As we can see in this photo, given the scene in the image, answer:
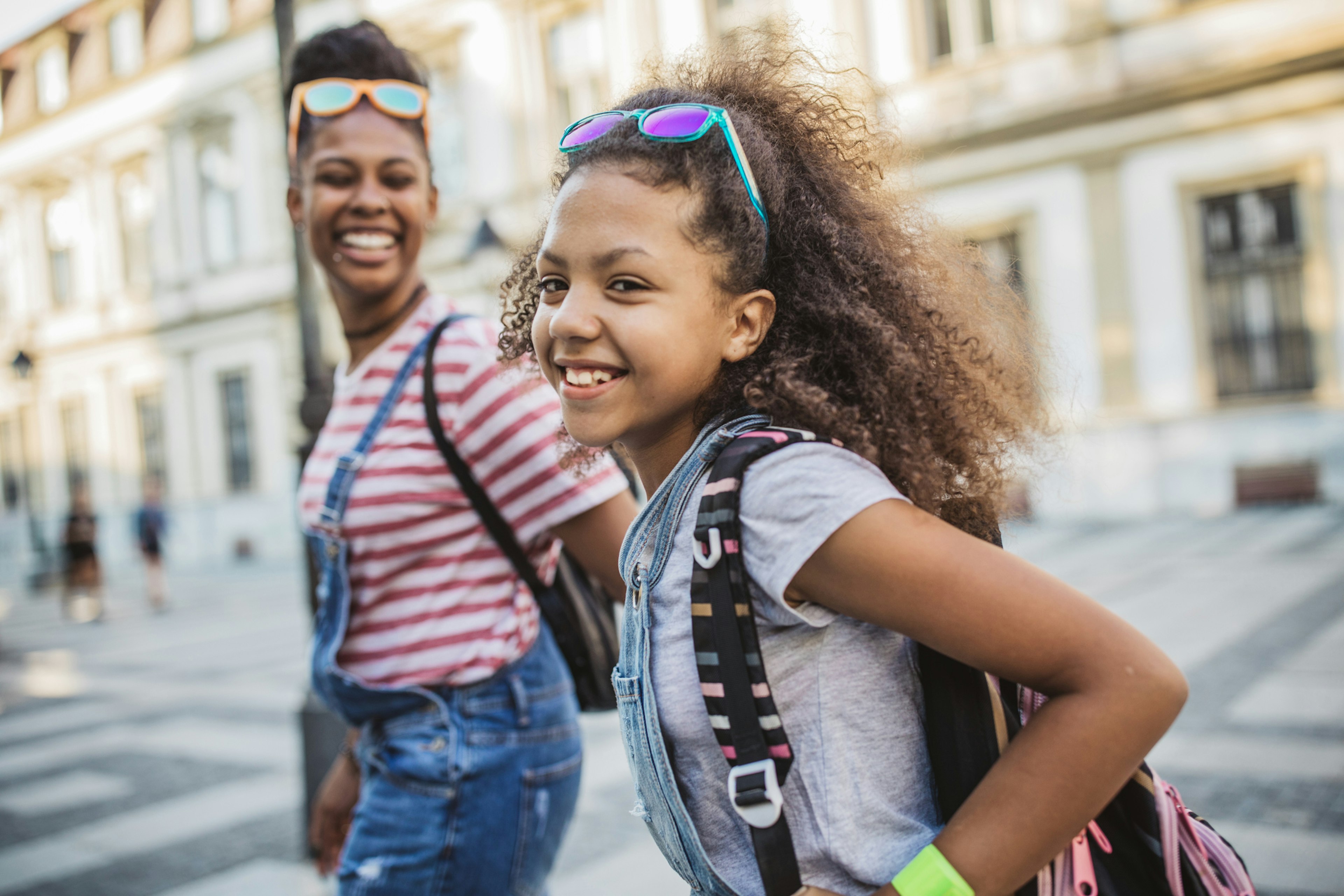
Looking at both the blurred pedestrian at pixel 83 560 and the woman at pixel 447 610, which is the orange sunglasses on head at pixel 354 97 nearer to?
the woman at pixel 447 610

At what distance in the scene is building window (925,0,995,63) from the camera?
14281mm

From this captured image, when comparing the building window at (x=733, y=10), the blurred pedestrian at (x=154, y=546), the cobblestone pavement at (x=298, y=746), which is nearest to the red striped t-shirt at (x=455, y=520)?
the cobblestone pavement at (x=298, y=746)

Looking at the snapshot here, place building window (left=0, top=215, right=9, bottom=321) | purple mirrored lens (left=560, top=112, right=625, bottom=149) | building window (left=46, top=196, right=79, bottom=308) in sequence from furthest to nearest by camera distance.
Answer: building window (left=0, top=215, right=9, bottom=321)
building window (left=46, top=196, right=79, bottom=308)
purple mirrored lens (left=560, top=112, right=625, bottom=149)

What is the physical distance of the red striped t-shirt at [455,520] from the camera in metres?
1.66

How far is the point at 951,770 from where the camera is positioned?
3.28 ft

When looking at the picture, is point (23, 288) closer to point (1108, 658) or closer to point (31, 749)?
point (31, 749)

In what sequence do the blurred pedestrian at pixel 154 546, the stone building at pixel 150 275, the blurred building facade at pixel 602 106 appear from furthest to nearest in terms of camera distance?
the stone building at pixel 150 275, the blurred pedestrian at pixel 154 546, the blurred building facade at pixel 602 106

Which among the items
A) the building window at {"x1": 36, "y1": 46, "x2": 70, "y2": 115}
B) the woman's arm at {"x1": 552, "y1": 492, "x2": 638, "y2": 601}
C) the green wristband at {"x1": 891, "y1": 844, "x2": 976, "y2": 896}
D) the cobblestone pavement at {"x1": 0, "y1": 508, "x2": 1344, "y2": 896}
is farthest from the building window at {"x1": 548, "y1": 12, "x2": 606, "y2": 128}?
the green wristband at {"x1": 891, "y1": 844, "x2": 976, "y2": 896}

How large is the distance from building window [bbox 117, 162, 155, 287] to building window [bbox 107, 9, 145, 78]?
236 cm

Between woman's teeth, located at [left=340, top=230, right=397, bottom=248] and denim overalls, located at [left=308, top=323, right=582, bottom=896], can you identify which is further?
woman's teeth, located at [left=340, top=230, right=397, bottom=248]

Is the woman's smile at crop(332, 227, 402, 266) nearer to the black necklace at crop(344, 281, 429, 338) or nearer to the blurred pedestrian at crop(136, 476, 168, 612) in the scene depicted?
the black necklace at crop(344, 281, 429, 338)

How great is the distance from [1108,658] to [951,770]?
0.65ft

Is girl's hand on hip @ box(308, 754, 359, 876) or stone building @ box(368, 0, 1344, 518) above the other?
stone building @ box(368, 0, 1344, 518)

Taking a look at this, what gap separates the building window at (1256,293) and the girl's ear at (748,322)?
13.7 m
